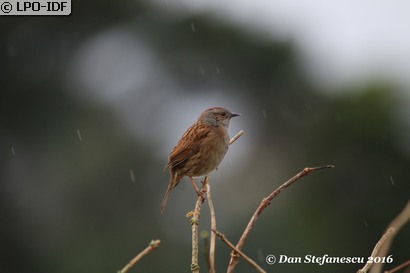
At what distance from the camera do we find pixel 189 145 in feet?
13.3

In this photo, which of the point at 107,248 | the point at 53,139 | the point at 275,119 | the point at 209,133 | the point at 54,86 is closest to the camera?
the point at 209,133

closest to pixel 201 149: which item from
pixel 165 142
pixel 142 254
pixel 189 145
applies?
pixel 189 145

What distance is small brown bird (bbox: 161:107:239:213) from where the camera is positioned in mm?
3889

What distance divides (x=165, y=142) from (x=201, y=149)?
7.65 m

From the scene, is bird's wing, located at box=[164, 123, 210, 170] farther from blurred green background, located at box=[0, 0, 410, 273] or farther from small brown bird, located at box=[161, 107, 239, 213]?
blurred green background, located at box=[0, 0, 410, 273]

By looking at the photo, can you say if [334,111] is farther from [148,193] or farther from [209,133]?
[209,133]

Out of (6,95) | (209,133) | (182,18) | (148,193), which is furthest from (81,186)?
(209,133)

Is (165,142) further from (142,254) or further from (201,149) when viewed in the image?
(142,254)

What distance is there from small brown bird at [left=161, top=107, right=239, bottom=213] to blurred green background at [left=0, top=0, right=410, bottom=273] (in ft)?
7.95

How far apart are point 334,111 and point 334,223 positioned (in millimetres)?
2317

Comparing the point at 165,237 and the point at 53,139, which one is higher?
the point at 53,139

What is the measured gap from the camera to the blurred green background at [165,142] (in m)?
8.66

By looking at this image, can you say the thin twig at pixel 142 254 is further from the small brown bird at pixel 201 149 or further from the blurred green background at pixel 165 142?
the blurred green background at pixel 165 142

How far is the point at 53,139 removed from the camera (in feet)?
44.1
